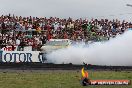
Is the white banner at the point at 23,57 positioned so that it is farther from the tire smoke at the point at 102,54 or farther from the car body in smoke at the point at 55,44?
the car body in smoke at the point at 55,44

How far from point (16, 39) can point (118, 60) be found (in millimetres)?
7945

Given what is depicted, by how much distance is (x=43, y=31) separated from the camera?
31703 mm

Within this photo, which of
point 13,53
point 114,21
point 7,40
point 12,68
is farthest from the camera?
point 114,21

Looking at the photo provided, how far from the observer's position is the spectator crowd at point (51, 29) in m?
30.0

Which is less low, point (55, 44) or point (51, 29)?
point (51, 29)

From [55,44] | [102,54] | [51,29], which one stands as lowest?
[102,54]

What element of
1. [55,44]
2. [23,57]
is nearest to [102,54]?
[55,44]

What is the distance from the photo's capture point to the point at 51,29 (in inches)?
1283

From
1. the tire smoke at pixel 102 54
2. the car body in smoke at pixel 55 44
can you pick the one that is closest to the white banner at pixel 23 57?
the tire smoke at pixel 102 54

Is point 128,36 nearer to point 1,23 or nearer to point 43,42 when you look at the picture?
point 43,42

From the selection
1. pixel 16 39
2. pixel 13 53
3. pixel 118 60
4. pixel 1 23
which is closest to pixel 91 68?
pixel 118 60

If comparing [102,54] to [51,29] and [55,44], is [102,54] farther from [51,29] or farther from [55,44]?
[51,29]

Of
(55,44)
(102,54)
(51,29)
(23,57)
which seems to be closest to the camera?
(23,57)

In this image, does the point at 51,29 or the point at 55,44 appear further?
the point at 51,29
